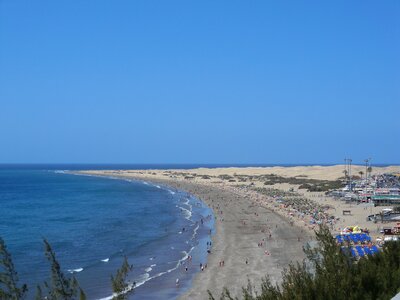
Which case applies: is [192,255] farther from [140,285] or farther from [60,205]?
[60,205]

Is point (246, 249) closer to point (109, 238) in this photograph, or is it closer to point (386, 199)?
point (109, 238)

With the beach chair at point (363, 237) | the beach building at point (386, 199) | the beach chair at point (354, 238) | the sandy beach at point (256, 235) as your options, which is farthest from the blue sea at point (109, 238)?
the beach building at point (386, 199)

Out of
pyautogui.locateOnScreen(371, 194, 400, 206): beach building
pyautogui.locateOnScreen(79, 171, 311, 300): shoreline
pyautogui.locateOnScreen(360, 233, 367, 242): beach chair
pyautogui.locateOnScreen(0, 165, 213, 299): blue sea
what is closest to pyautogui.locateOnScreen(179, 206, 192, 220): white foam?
pyautogui.locateOnScreen(0, 165, 213, 299): blue sea

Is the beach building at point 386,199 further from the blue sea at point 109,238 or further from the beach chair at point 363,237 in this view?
the beach chair at point 363,237

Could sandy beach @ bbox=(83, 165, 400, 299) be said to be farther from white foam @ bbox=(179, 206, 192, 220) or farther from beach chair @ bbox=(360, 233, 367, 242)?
beach chair @ bbox=(360, 233, 367, 242)

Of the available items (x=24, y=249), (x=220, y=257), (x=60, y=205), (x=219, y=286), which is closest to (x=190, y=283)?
(x=219, y=286)

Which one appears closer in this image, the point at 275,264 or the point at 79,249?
the point at 275,264
